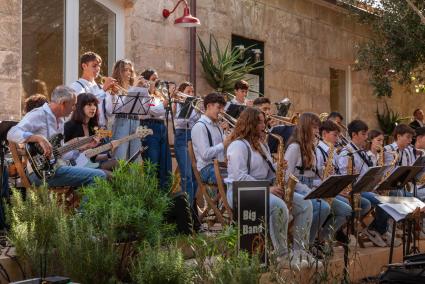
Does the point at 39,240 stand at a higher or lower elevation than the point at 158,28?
lower

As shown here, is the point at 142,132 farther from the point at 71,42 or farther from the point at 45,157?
the point at 71,42

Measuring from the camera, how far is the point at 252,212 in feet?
21.5

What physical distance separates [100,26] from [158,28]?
1.20 m

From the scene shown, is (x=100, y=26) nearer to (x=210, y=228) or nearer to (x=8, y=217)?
(x=210, y=228)

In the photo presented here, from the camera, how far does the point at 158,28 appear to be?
1216 centimetres

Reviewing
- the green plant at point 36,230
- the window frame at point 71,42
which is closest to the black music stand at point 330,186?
the green plant at point 36,230

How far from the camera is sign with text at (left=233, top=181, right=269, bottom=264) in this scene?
21.0 ft

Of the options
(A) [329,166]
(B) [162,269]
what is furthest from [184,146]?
(B) [162,269]

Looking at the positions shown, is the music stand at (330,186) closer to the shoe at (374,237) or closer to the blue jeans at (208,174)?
the blue jeans at (208,174)

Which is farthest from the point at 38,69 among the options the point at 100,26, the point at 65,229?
the point at 65,229

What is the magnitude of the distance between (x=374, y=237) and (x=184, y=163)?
2.42m

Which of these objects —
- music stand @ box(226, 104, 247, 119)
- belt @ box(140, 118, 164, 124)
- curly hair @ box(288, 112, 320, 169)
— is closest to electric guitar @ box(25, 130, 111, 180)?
belt @ box(140, 118, 164, 124)

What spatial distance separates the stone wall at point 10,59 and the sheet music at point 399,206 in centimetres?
451

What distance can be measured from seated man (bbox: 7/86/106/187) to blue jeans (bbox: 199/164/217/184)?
163cm
